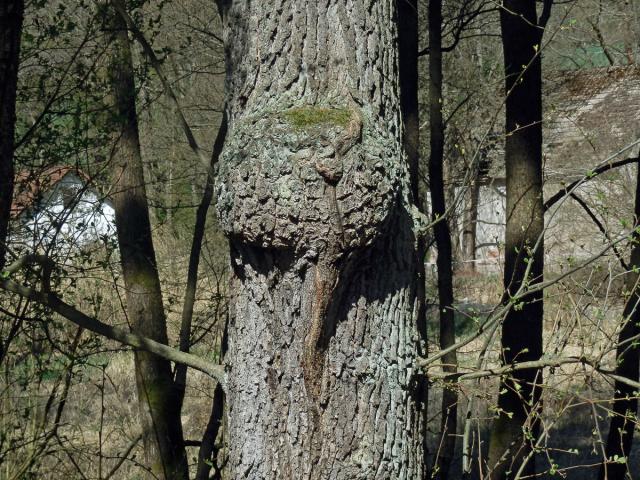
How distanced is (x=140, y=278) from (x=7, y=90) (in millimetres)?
2365

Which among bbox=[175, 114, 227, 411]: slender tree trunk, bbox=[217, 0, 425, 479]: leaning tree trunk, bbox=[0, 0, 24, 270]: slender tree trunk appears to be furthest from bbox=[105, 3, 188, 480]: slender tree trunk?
bbox=[217, 0, 425, 479]: leaning tree trunk

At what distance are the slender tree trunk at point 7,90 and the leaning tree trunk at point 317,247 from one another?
1816 millimetres

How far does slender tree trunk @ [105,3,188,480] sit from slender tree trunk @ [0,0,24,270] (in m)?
1.48

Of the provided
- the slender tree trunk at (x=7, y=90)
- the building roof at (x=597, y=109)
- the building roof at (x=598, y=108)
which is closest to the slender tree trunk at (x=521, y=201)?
the slender tree trunk at (x=7, y=90)

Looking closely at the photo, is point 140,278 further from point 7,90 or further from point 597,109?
point 597,109

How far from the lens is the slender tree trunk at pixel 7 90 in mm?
4379

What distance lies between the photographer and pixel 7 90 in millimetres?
4395

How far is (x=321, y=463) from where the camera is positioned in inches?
114

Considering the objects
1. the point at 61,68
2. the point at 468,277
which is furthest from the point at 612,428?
the point at 468,277

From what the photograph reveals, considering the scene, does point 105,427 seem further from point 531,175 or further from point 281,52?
point 281,52

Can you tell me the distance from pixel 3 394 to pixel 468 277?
1345cm

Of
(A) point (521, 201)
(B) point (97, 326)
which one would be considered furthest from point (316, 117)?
(A) point (521, 201)

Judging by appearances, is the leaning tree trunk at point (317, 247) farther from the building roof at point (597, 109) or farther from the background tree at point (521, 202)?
the building roof at point (597, 109)

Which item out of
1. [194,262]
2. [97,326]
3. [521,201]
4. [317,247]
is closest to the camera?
[317,247]
